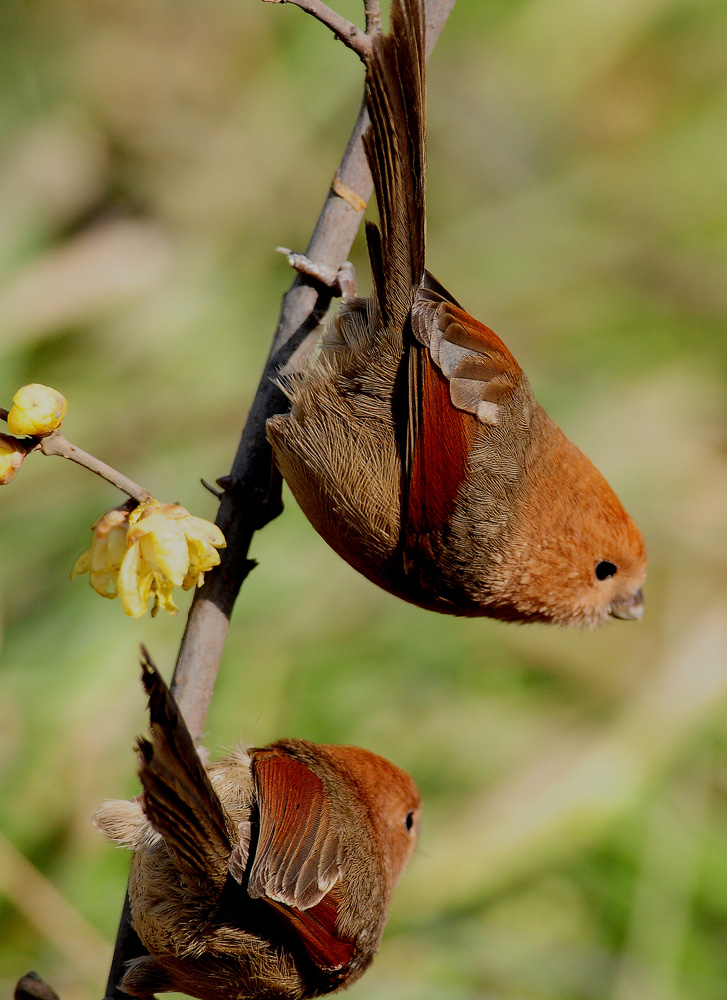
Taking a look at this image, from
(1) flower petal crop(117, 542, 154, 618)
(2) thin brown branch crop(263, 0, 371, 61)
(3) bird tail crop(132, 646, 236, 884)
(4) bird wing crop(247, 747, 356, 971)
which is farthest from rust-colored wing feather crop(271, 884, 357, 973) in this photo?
(2) thin brown branch crop(263, 0, 371, 61)

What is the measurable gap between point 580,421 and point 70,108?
2.62 m

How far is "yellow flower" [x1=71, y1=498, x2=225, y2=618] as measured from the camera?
5.74 feet

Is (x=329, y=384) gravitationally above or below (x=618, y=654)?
below

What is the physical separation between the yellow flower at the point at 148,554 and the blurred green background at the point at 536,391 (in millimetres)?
1688

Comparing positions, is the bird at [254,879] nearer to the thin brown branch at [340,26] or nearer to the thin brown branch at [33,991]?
the thin brown branch at [33,991]

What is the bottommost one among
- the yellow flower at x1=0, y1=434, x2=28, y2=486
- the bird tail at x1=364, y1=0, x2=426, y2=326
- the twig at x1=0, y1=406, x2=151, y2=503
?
the yellow flower at x1=0, y1=434, x2=28, y2=486

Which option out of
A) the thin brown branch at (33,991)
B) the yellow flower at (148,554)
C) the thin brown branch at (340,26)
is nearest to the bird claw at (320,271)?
A: the thin brown branch at (340,26)

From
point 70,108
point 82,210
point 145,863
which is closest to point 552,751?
point 145,863

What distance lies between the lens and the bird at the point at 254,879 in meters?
2.06

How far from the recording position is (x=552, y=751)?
4.04 metres

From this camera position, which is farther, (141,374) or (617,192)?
(617,192)

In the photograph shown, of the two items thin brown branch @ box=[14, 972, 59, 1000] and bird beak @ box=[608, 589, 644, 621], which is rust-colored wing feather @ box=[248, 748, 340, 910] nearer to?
thin brown branch @ box=[14, 972, 59, 1000]

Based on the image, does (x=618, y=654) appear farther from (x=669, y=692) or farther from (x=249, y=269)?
(x=249, y=269)

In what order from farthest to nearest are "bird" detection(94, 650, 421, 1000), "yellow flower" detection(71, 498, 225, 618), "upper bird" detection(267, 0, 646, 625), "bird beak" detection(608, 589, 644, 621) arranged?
"bird beak" detection(608, 589, 644, 621)
"upper bird" detection(267, 0, 646, 625)
"bird" detection(94, 650, 421, 1000)
"yellow flower" detection(71, 498, 225, 618)
